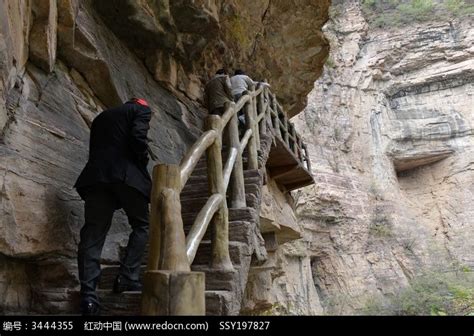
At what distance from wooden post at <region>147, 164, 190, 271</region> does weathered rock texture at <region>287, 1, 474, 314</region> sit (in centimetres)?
1542

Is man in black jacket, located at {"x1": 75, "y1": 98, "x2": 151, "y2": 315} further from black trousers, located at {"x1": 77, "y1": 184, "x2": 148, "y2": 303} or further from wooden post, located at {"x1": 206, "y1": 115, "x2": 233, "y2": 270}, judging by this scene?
wooden post, located at {"x1": 206, "y1": 115, "x2": 233, "y2": 270}

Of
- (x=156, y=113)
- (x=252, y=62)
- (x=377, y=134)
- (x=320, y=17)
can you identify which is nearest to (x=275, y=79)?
(x=252, y=62)

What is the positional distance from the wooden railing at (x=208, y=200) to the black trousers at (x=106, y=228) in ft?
1.78

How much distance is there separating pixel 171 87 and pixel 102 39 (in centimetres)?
183

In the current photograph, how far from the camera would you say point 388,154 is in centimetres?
2139

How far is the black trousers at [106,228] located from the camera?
9.81 feet

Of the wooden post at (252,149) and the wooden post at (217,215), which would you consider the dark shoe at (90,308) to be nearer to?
the wooden post at (217,215)

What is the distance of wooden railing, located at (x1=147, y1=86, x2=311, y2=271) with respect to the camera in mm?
2244

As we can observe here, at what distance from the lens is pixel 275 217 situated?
8117 mm

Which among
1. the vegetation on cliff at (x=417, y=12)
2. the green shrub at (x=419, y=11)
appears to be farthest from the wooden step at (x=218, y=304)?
the green shrub at (x=419, y=11)

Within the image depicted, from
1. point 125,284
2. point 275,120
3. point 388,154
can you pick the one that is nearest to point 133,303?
point 125,284

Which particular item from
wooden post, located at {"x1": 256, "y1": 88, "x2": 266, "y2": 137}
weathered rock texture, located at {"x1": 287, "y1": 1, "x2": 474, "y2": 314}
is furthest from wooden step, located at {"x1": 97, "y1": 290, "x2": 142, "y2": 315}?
weathered rock texture, located at {"x1": 287, "y1": 1, "x2": 474, "y2": 314}

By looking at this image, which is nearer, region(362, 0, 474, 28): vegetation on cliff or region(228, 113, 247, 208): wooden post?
region(228, 113, 247, 208): wooden post

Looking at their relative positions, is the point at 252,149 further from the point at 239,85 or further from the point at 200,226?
the point at 200,226
